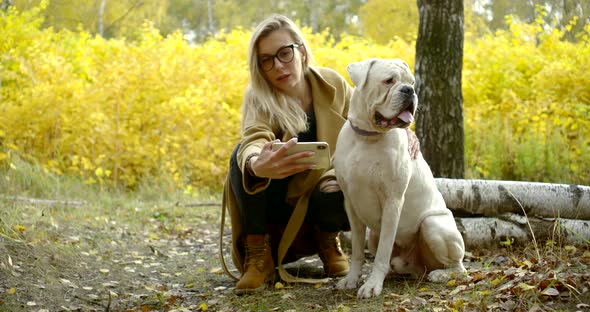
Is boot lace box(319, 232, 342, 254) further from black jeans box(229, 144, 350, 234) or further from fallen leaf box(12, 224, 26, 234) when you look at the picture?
fallen leaf box(12, 224, 26, 234)

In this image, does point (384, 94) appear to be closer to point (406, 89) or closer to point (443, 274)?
point (406, 89)

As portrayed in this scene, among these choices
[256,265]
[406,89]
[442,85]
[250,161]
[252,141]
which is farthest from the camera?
[442,85]

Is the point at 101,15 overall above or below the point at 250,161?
above

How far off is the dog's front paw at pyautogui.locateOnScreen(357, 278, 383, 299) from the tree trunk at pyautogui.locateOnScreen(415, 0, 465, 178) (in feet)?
6.66

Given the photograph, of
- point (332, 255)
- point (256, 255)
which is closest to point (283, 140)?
point (256, 255)

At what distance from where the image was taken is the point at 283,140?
3.69 metres

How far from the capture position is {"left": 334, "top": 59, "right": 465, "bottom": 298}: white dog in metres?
2.99

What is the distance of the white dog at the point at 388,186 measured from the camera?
2988 mm

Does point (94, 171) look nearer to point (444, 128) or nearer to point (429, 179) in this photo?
point (444, 128)

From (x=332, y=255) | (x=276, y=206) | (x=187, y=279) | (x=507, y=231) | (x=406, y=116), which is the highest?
(x=406, y=116)

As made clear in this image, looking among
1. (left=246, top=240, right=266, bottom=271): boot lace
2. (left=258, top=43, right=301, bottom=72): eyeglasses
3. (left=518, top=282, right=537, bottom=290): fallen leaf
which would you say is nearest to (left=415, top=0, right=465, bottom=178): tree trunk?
(left=258, top=43, right=301, bottom=72): eyeglasses

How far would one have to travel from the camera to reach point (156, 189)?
24.6 feet

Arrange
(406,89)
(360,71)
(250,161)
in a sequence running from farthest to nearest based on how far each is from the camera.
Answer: (250,161) < (360,71) < (406,89)

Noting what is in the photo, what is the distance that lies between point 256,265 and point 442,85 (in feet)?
7.46
